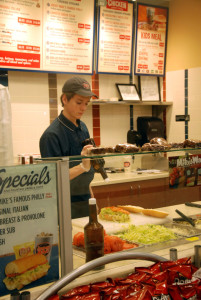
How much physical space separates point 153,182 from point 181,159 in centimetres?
20

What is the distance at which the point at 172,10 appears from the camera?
5.49 m

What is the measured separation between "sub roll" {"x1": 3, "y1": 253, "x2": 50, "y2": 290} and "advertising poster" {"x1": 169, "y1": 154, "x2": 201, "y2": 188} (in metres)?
0.80

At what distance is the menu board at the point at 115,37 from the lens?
4.84 meters

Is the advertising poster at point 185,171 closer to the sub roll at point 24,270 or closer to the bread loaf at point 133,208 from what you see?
the bread loaf at point 133,208

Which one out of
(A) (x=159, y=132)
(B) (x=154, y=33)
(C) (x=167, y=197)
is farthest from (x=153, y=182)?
(B) (x=154, y=33)

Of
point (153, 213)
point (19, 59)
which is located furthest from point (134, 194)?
point (19, 59)

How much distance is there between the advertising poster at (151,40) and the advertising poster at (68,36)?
33.5 inches

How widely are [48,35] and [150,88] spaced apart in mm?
1817

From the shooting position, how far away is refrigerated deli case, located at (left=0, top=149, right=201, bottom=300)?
4.14 ft

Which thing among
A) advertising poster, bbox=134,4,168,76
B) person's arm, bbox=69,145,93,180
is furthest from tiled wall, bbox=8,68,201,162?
person's arm, bbox=69,145,93,180

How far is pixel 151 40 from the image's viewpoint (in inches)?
211

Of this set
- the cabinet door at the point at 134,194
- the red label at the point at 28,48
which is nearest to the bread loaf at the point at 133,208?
the cabinet door at the point at 134,194

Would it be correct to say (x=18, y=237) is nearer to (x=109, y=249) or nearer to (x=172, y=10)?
(x=109, y=249)

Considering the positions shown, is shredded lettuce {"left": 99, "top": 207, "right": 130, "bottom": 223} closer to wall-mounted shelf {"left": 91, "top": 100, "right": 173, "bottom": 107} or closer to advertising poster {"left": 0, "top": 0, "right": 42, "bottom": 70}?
advertising poster {"left": 0, "top": 0, "right": 42, "bottom": 70}
